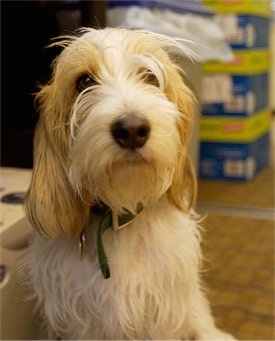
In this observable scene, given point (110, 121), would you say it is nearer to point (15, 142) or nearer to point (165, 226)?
point (165, 226)

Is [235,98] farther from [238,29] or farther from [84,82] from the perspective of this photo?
[84,82]

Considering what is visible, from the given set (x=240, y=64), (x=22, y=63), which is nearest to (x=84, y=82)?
(x=22, y=63)

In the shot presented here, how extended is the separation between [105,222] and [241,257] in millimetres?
748

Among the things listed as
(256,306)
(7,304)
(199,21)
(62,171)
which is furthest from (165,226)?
(199,21)

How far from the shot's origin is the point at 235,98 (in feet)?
6.77

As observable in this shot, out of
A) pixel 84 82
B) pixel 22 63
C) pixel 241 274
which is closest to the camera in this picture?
pixel 84 82

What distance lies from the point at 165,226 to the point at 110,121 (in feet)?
0.76

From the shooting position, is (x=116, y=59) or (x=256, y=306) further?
(x=256, y=306)

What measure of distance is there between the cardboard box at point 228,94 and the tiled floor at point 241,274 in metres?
0.59

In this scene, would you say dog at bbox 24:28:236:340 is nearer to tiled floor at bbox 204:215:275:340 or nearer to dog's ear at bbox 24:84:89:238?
dog's ear at bbox 24:84:89:238

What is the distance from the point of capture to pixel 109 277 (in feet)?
2.27

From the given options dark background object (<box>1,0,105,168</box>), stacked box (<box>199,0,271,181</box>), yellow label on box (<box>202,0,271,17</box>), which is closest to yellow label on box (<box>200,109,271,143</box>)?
stacked box (<box>199,0,271,181</box>)

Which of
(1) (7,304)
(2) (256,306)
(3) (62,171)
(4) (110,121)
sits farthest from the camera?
(2) (256,306)

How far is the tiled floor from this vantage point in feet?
3.47
